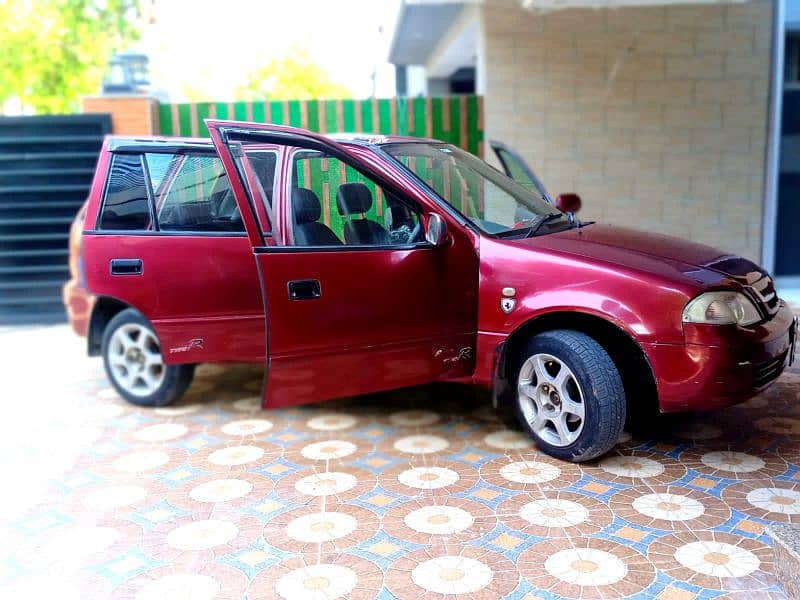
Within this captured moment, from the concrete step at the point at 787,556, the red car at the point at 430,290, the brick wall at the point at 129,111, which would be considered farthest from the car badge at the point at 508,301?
the brick wall at the point at 129,111

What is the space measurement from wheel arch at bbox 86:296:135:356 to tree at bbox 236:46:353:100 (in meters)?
34.4

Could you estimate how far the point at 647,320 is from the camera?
12.2 ft

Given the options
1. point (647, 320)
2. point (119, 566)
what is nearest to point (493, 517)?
point (647, 320)

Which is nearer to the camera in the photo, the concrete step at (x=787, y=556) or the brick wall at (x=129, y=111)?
the concrete step at (x=787, y=556)

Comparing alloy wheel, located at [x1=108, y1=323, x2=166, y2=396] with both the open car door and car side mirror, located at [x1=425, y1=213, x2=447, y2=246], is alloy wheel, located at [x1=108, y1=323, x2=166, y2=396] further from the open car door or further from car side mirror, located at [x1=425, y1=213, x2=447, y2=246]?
car side mirror, located at [x1=425, y1=213, x2=447, y2=246]

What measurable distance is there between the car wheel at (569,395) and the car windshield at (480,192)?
76 cm

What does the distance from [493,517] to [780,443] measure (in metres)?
1.92

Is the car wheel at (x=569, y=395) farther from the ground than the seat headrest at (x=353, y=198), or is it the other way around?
the seat headrest at (x=353, y=198)

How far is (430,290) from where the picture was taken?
4266 mm

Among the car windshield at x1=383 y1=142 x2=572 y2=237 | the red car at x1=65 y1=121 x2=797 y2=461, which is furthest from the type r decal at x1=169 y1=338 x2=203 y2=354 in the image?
the car windshield at x1=383 y1=142 x2=572 y2=237

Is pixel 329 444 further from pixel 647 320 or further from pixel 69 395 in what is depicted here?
pixel 69 395

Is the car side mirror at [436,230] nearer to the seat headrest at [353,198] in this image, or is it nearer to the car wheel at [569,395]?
the seat headrest at [353,198]

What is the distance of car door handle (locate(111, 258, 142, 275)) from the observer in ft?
16.3

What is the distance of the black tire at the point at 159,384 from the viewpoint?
17.3 ft
